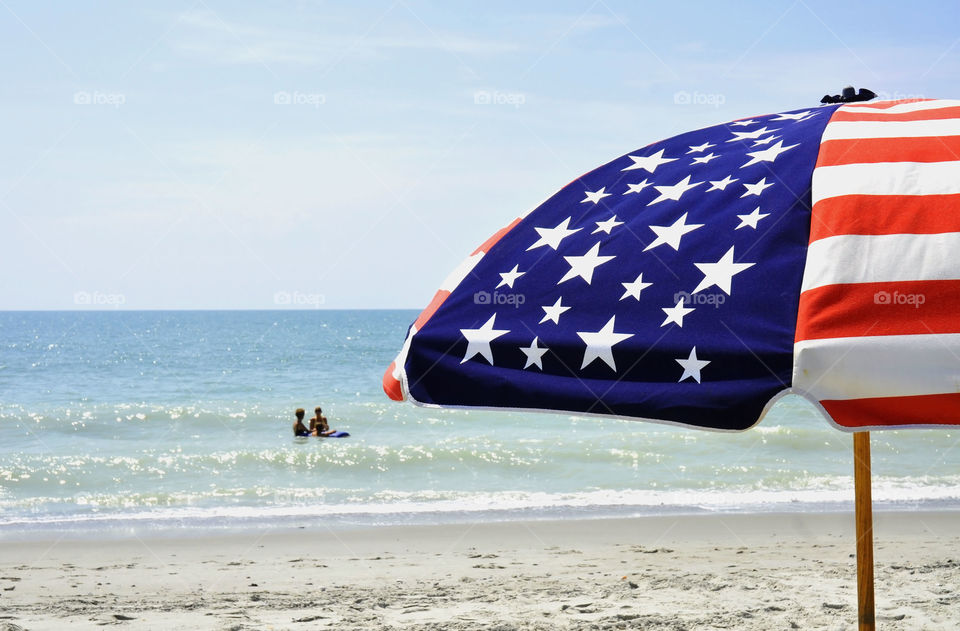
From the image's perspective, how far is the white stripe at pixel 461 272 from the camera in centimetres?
243

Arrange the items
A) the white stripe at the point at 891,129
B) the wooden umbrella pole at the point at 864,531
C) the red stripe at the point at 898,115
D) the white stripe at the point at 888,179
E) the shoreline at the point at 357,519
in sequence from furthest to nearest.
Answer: the shoreline at the point at 357,519 → the wooden umbrella pole at the point at 864,531 → the red stripe at the point at 898,115 → the white stripe at the point at 891,129 → the white stripe at the point at 888,179

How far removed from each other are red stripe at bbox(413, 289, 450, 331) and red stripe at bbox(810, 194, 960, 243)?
1023 mm

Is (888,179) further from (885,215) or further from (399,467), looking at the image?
(399,467)

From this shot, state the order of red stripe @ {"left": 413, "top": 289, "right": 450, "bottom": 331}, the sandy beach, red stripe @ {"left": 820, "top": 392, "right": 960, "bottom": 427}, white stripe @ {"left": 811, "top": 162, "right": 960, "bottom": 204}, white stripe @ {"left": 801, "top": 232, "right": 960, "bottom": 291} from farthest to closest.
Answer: the sandy beach → red stripe @ {"left": 413, "top": 289, "right": 450, "bottom": 331} → white stripe @ {"left": 811, "top": 162, "right": 960, "bottom": 204} → white stripe @ {"left": 801, "top": 232, "right": 960, "bottom": 291} → red stripe @ {"left": 820, "top": 392, "right": 960, "bottom": 427}

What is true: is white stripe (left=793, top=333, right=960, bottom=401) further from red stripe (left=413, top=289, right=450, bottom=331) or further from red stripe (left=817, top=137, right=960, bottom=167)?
red stripe (left=413, top=289, right=450, bottom=331)

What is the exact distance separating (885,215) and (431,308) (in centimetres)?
122

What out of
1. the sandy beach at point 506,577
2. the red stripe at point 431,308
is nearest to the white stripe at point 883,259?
the red stripe at point 431,308

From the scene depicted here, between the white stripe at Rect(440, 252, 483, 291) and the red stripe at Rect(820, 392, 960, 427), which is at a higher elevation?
the white stripe at Rect(440, 252, 483, 291)

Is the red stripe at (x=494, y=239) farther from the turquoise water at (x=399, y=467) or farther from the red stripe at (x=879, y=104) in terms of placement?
the turquoise water at (x=399, y=467)

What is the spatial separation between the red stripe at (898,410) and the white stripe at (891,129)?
782 mm

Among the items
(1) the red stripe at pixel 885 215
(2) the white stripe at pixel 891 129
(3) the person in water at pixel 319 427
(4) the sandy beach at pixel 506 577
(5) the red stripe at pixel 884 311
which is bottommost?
(4) the sandy beach at pixel 506 577

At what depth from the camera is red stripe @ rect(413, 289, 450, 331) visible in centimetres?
236

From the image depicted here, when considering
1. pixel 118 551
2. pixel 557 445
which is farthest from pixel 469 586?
pixel 557 445

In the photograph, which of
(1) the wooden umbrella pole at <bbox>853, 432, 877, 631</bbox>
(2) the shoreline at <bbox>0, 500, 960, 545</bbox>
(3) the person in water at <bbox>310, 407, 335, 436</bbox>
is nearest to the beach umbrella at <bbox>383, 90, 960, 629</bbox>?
(1) the wooden umbrella pole at <bbox>853, 432, 877, 631</bbox>
